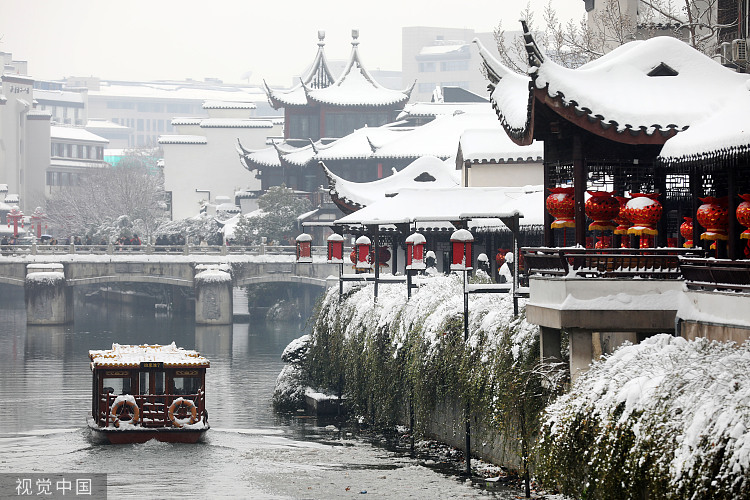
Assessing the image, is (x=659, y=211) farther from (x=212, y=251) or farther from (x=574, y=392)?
(x=212, y=251)

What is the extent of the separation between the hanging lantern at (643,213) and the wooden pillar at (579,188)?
2.23 ft

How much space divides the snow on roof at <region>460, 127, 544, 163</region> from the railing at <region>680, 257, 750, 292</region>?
21.7 m

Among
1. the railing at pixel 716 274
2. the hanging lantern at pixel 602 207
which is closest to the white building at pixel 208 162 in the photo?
the hanging lantern at pixel 602 207

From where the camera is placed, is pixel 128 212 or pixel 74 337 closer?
pixel 74 337

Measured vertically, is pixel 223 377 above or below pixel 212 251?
below

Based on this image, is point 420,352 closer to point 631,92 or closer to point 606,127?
point 631,92

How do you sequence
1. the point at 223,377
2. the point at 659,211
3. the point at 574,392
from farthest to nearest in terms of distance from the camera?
the point at 223,377 < the point at 659,211 < the point at 574,392

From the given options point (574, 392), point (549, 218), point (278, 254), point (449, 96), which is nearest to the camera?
point (574, 392)

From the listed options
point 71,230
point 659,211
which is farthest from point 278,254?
point 659,211

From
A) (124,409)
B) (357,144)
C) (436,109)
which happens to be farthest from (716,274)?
(436,109)

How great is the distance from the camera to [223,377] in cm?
4606

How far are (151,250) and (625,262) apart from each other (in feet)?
176

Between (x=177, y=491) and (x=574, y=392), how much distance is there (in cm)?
947

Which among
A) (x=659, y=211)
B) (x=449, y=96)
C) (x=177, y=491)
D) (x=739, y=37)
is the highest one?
(x=449, y=96)
